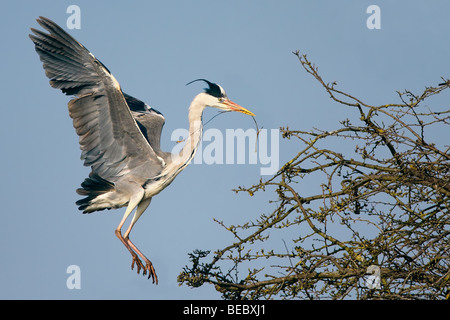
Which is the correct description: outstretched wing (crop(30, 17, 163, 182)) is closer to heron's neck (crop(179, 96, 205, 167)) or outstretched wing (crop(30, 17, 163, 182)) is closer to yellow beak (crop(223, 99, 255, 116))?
heron's neck (crop(179, 96, 205, 167))

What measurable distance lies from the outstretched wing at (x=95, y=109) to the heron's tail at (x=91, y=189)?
0.10m

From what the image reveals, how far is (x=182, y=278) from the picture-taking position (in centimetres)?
519

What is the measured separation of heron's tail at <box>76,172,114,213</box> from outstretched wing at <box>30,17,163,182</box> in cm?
10

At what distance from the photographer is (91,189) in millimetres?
7137

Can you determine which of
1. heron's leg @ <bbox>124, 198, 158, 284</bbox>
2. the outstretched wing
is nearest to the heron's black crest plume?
the outstretched wing

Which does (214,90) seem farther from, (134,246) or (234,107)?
(134,246)

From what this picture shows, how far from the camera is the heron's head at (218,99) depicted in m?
7.46

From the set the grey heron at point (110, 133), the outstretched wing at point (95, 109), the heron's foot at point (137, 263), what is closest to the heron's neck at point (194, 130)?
the grey heron at point (110, 133)

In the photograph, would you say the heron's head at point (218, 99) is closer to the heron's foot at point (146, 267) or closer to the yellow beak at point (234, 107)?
the yellow beak at point (234, 107)

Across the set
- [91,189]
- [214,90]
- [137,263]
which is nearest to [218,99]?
[214,90]

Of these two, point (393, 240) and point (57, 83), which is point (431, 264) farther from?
point (57, 83)

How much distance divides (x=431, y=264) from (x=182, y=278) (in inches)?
70.0
